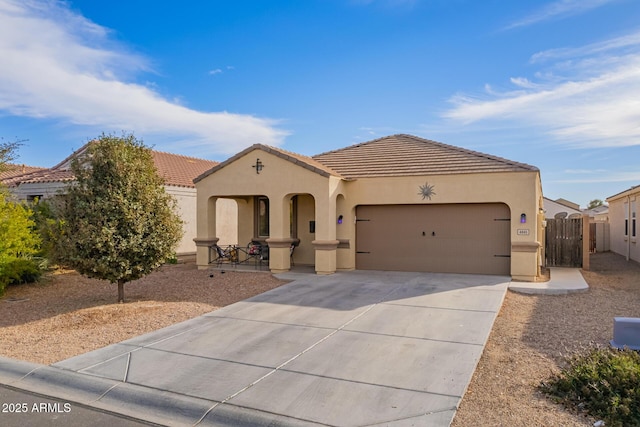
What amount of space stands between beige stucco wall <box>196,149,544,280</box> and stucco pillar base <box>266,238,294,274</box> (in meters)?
0.07

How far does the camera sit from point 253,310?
9000mm

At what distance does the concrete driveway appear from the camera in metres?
4.69

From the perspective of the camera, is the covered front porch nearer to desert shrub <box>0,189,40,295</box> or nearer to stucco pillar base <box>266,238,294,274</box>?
stucco pillar base <box>266,238,294,274</box>

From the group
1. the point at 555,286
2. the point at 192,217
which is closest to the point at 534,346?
the point at 555,286

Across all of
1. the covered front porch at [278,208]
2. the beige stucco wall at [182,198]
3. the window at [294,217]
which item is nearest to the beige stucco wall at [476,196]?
the covered front porch at [278,208]

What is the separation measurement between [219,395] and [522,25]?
443 inches

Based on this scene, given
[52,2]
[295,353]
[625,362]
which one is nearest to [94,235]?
[295,353]

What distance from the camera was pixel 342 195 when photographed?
14508 millimetres

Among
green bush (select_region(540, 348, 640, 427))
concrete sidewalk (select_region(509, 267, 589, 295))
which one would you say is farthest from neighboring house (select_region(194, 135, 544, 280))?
green bush (select_region(540, 348, 640, 427))

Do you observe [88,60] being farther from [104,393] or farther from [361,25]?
[104,393]

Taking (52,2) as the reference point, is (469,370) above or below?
below

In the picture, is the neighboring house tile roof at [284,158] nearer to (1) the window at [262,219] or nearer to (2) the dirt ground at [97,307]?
(1) the window at [262,219]

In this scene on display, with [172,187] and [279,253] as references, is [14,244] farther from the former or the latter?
[172,187]

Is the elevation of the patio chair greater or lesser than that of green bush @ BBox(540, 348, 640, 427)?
greater
